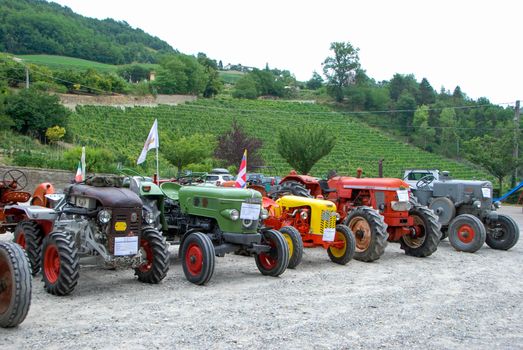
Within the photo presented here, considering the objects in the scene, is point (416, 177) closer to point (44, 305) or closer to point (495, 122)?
point (44, 305)

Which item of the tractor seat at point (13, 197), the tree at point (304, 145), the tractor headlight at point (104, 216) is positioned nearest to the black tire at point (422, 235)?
the tractor headlight at point (104, 216)

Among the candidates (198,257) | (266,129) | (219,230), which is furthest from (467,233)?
(266,129)

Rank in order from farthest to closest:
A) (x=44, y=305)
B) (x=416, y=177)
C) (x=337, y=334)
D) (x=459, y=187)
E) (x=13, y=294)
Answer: (x=416, y=177) < (x=459, y=187) < (x=44, y=305) < (x=337, y=334) < (x=13, y=294)

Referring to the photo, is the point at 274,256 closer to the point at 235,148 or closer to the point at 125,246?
the point at 125,246

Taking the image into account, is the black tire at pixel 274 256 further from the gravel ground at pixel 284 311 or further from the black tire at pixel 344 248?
the black tire at pixel 344 248

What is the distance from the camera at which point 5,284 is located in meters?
5.05

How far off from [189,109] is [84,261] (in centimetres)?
5117

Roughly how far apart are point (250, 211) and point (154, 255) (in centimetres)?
149

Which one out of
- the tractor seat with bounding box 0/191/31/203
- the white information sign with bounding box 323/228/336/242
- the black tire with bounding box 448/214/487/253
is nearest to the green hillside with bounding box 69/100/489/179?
the tractor seat with bounding box 0/191/31/203

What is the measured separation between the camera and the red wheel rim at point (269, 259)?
8.09m

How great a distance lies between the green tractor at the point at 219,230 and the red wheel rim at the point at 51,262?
4.16ft

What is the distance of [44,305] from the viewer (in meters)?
6.05

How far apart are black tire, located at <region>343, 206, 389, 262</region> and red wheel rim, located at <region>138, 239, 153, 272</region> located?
4.20 m

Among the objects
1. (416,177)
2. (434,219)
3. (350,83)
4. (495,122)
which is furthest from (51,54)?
(434,219)
